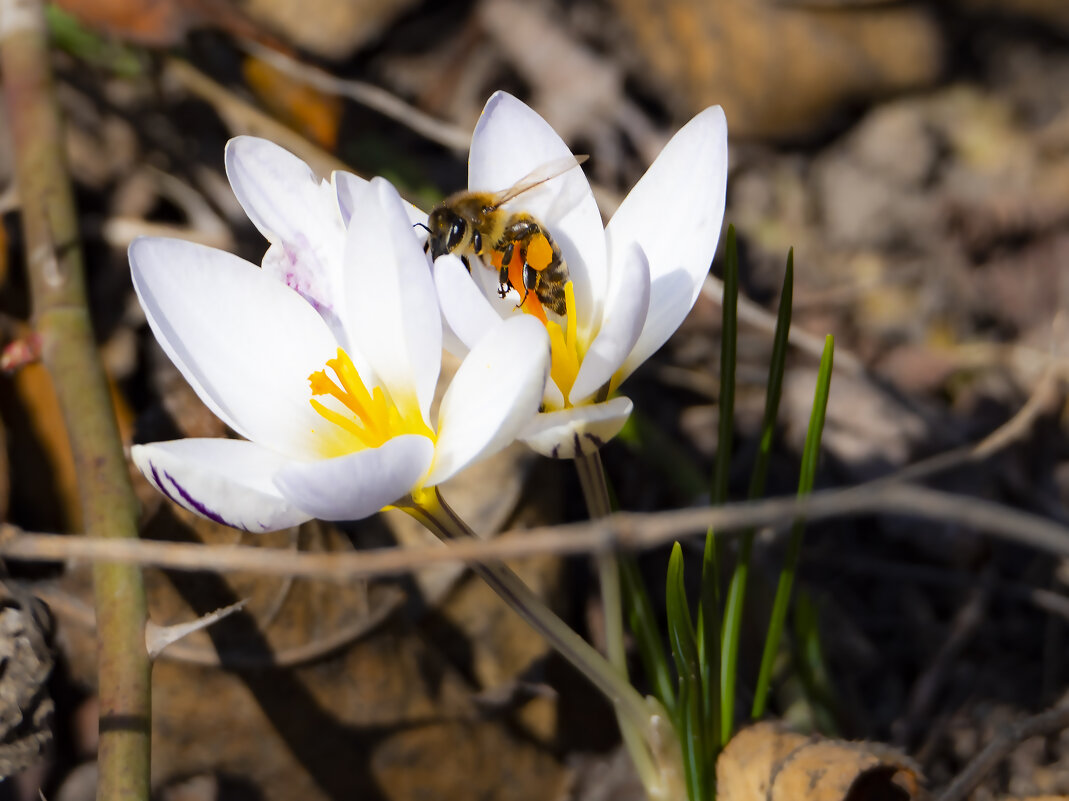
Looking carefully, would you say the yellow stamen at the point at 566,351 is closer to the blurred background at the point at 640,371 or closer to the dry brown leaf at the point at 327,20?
the blurred background at the point at 640,371

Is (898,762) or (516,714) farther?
(516,714)

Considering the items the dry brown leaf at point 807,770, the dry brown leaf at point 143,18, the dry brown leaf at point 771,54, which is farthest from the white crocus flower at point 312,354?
the dry brown leaf at point 771,54

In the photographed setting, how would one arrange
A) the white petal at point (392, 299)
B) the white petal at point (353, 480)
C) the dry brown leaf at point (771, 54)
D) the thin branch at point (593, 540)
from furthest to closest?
1. the dry brown leaf at point (771, 54)
2. the white petal at point (392, 299)
3. the white petal at point (353, 480)
4. the thin branch at point (593, 540)

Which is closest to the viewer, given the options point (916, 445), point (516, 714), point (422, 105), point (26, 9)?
point (516, 714)

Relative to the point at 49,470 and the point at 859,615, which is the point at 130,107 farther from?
the point at 859,615

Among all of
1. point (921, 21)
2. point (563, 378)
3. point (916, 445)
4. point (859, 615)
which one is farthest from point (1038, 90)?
point (563, 378)

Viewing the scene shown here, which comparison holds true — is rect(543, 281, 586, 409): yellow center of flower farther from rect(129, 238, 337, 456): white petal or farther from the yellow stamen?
rect(129, 238, 337, 456): white petal
